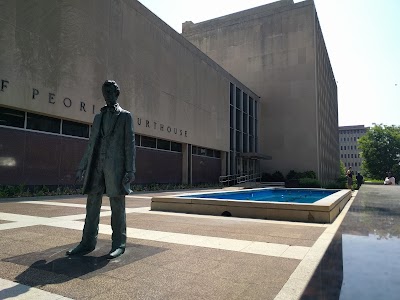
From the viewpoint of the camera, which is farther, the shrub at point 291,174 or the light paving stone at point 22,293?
the shrub at point 291,174

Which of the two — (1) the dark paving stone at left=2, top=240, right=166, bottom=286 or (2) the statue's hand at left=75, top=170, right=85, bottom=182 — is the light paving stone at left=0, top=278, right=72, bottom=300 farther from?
(2) the statue's hand at left=75, top=170, right=85, bottom=182

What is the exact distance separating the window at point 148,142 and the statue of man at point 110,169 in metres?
18.7

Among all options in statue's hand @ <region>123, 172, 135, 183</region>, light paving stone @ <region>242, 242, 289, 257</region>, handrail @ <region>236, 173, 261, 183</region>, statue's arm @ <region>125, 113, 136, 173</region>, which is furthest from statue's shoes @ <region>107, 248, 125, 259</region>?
handrail @ <region>236, 173, 261, 183</region>

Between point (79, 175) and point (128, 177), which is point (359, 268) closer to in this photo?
point (128, 177)

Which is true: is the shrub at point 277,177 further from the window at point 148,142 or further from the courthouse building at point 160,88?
the window at point 148,142

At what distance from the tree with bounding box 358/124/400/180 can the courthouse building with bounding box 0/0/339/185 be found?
152 ft

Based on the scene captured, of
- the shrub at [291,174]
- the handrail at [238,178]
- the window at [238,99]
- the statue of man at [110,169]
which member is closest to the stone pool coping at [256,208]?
the statue of man at [110,169]

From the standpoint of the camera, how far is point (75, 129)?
1856 cm

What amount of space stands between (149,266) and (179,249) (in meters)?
1.04

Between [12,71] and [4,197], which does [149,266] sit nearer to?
[4,197]

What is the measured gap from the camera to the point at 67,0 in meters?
17.8

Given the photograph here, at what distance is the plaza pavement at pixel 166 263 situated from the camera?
339 centimetres

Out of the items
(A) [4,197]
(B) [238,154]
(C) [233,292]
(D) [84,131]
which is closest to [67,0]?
(D) [84,131]

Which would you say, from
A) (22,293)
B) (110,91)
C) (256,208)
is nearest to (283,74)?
(256,208)
